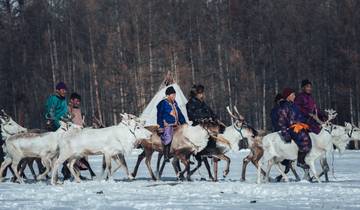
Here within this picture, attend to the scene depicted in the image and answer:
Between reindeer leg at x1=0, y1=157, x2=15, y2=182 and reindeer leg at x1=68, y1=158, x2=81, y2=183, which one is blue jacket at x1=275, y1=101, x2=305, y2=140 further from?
reindeer leg at x1=0, y1=157, x2=15, y2=182

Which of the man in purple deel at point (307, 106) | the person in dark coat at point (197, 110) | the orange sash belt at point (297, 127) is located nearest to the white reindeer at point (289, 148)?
the orange sash belt at point (297, 127)

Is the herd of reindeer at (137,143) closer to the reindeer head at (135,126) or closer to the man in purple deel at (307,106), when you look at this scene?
the reindeer head at (135,126)

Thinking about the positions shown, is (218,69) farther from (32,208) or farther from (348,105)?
(32,208)

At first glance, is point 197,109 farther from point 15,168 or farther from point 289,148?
point 15,168

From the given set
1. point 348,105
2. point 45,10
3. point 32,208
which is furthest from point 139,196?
point 45,10

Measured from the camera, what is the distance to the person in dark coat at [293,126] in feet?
47.6

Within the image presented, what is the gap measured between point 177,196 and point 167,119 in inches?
175

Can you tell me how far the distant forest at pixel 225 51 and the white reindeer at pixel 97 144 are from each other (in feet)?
67.9

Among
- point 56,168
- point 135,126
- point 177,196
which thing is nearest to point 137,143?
point 135,126

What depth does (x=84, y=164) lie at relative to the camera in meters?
17.6

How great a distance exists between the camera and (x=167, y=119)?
16.0m

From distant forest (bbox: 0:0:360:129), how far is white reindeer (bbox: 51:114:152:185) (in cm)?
2070

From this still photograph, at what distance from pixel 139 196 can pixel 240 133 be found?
14.5ft

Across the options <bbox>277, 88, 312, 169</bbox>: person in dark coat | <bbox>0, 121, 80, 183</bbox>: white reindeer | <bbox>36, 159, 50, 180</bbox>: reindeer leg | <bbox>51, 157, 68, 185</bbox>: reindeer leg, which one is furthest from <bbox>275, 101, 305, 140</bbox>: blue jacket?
<bbox>36, 159, 50, 180</bbox>: reindeer leg
